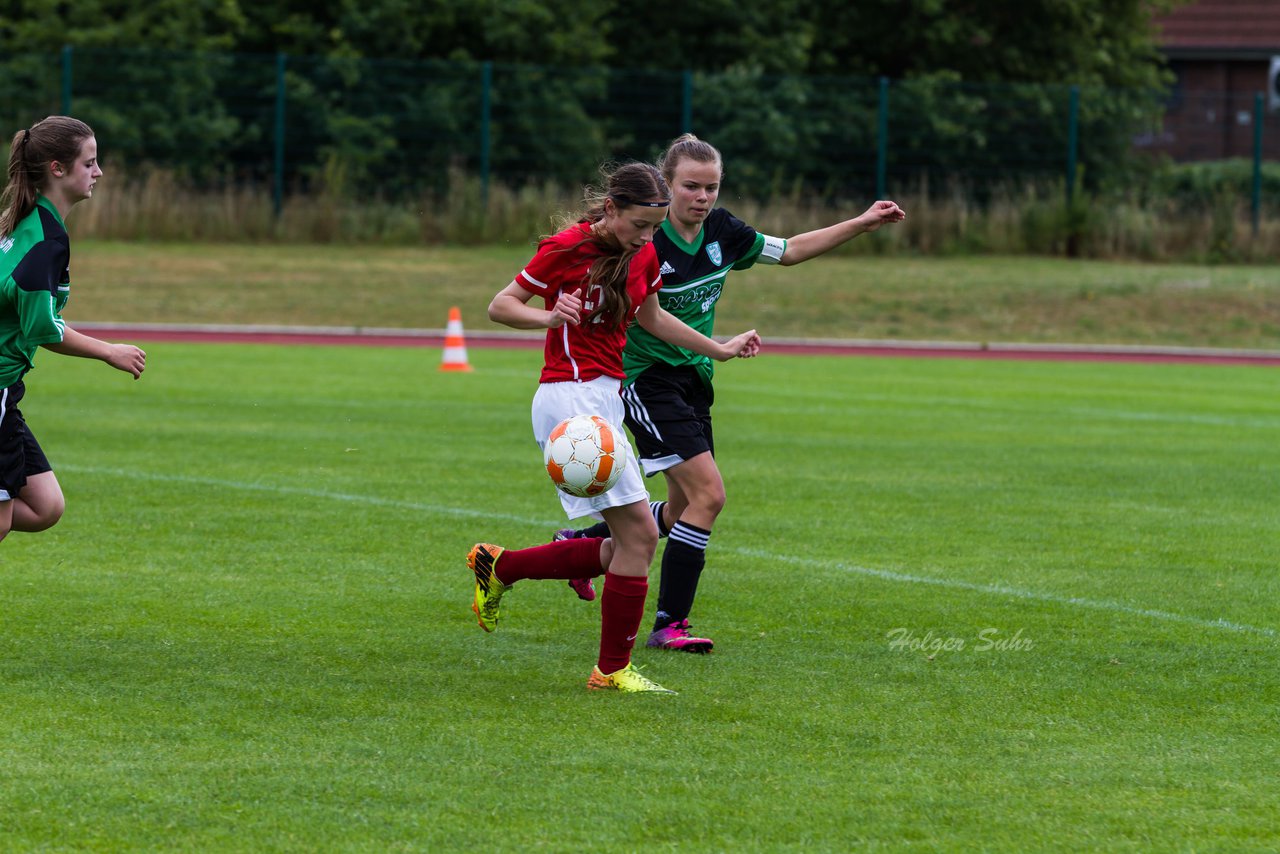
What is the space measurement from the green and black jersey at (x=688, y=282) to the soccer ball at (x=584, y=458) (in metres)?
1.05

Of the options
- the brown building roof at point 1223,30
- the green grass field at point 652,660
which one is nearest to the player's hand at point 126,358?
the green grass field at point 652,660

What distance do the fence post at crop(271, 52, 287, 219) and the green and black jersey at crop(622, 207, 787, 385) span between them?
82.8 feet

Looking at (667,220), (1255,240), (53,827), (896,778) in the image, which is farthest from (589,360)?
(1255,240)

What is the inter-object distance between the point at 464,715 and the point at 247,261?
24.5m

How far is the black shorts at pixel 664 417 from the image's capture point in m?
6.71

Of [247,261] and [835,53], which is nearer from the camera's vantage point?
[247,261]

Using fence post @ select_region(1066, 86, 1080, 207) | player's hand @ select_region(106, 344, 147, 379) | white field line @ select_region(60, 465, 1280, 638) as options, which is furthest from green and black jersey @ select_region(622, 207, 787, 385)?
fence post @ select_region(1066, 86, 1080, 207)

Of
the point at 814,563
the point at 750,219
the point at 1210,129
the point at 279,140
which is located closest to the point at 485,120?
the point at 279,140

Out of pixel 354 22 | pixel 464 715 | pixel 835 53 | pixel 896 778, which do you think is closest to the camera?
pixel 896 778

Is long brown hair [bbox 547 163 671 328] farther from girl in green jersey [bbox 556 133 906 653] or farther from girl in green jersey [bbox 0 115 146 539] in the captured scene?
girl in green jersey [bbox 0 115 146 539]

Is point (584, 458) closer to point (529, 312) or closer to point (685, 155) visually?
point (529, 312)

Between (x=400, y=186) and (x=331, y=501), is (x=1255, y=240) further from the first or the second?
(x=331, y=501)

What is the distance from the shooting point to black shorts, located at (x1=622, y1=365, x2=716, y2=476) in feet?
22.0

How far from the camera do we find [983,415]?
15367 millimetres
